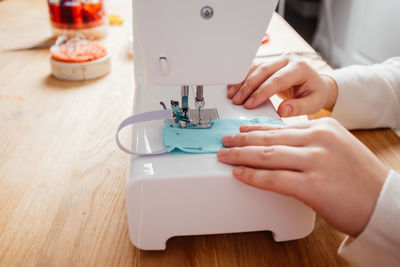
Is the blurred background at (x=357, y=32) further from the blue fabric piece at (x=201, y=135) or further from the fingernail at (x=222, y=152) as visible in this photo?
the fingernail at (x=222, y=152)

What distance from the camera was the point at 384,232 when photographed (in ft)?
1.98

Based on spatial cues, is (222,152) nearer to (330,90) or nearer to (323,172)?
(323,172)

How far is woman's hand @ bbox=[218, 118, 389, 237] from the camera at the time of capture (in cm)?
62

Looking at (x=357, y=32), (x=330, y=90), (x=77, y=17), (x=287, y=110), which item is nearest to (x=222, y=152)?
(x=287, y=110)

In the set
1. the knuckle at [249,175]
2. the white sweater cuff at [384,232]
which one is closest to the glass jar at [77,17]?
the knuckle at [249,175]

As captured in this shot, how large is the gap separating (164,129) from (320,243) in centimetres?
40

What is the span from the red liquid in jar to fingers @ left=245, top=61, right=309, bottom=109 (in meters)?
1.08

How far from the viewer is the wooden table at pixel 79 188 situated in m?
0.72

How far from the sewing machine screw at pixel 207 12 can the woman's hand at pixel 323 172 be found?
10.0 inches

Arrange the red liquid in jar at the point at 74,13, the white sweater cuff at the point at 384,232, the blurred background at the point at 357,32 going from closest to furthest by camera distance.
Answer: the white sweater cuff at the point at 384,232 < the red liquid in jar at the point at 74,13 < the blurred background at the point at 357,32

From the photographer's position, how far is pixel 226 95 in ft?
3.19

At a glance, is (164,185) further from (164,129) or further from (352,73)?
(352,73)

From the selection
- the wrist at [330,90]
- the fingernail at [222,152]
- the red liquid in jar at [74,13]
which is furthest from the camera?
the red liquid in jar at [74,13]

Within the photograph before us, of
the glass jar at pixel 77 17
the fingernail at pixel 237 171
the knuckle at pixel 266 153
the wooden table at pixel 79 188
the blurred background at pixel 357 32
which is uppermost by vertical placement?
the knuckle at pixel 266 153
